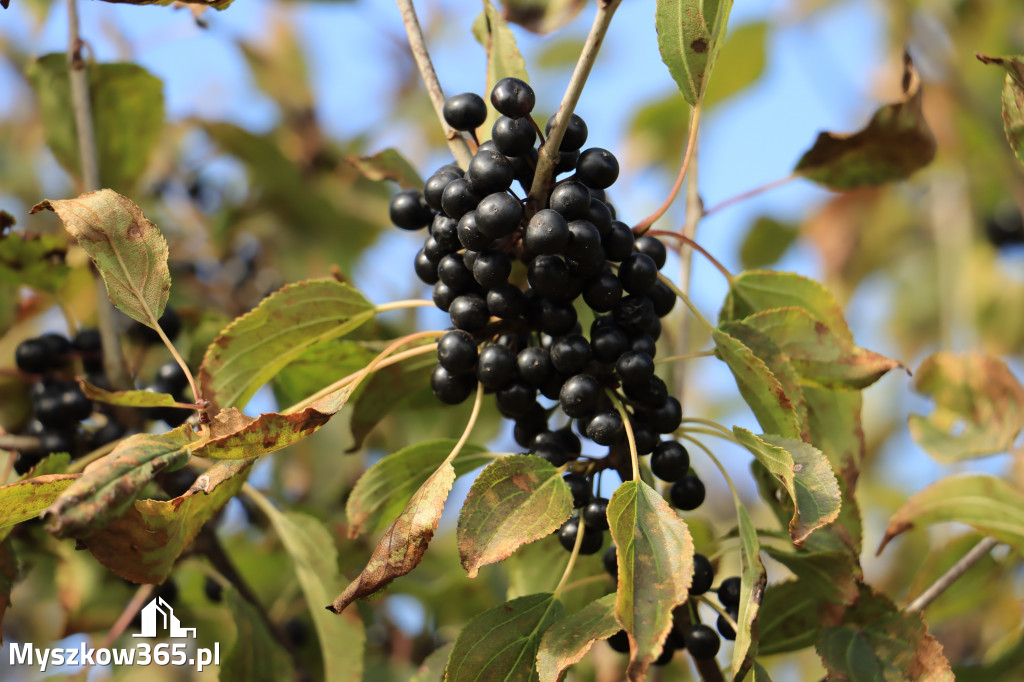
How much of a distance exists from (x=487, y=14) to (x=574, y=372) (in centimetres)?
65

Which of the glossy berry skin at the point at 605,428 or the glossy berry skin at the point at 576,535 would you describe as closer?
the glossy berry skin at the point at 605,428

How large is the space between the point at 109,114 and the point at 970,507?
1913 mm

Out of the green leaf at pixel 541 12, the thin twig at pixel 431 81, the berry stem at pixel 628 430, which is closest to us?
the berry stem at pixel 628 430

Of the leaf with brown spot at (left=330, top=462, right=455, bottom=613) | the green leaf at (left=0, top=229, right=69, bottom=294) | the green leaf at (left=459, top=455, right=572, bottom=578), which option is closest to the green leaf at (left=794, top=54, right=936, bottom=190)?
the green leaf at (left=459, top=455, right=572, bottom=578)

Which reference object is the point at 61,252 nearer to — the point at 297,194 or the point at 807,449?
the point at 297,194

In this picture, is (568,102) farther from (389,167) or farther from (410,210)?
(389,167)

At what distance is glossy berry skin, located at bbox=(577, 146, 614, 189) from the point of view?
122 centimetres

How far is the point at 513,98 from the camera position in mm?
1177

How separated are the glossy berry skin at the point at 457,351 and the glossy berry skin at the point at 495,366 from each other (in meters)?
0.02

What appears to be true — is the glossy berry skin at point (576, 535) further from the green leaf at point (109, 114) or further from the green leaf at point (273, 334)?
the green leaf at point (109, 114)

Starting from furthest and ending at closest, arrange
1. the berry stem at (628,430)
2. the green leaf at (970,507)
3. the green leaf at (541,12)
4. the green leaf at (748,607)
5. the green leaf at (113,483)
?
the green leaf at (541,12) < the green leaf at (970,507) < the berry stem at (628,430) < the green leaf at (748,607) < the green leaf at (113,483)

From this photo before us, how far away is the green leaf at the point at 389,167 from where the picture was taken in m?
1.56

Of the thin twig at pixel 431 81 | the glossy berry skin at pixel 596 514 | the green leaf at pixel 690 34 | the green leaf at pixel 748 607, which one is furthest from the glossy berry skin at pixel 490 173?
the green leaf at pixel 748 607

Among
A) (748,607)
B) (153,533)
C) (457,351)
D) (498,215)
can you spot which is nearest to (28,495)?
(153,533)
